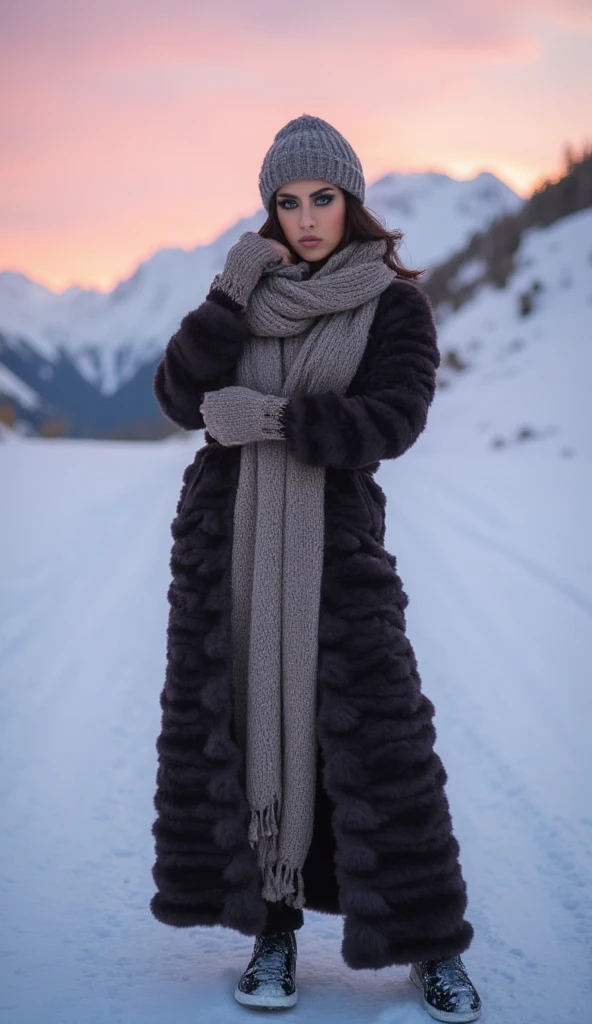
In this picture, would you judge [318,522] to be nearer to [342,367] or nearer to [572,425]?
[342,367]

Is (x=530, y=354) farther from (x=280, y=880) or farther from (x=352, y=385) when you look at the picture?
(x=280, y=880)

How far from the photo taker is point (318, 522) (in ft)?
6.86

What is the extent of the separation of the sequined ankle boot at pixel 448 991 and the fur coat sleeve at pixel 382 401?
1.14 metres

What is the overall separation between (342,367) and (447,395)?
16.2 metres

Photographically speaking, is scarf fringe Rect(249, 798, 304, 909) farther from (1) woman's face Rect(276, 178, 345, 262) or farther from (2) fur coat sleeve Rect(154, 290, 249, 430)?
(1) woman's face Rect(276, 178, 345, 262)

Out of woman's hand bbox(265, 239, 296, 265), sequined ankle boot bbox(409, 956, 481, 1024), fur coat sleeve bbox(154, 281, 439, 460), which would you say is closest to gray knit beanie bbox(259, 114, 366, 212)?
woman's hand bbox(265, 239, 296, 265)

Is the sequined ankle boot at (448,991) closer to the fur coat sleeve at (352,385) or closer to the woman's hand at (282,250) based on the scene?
the fur coat sleeve at (352,385)

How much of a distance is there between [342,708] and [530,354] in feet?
50.0

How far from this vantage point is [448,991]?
1999 mm

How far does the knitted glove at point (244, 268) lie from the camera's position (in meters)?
2.11

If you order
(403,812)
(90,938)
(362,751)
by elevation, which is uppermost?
(362,751)

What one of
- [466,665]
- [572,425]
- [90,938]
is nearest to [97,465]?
[572,425]

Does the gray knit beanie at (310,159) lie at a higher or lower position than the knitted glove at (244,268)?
higher

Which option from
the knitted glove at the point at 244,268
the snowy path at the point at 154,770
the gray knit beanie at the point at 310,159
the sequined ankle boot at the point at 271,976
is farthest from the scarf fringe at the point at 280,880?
the gray knit beanie at the point at 310,159
